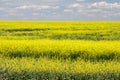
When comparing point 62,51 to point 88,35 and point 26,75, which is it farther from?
point 88,35

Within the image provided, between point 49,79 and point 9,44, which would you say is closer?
point 49,79

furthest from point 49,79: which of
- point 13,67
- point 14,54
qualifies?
point 14,54

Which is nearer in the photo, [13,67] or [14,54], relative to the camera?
[13,67]

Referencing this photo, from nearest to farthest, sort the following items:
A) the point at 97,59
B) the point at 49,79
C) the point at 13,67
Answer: the point at 49,79, the point at 13,67, the point at 97,59

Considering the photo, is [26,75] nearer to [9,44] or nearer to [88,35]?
[9,44]

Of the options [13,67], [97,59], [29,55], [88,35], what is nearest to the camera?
[13,67]

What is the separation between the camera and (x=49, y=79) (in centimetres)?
1099

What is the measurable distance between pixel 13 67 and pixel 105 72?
3.22m

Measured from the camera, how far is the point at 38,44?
16734 millimetres

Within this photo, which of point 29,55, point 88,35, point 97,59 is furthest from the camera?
point 88,35

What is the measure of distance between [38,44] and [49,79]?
5882mm

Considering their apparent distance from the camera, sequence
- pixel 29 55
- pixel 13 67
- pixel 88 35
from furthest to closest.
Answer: pixel 88 35, pixel 29 55, pixel 13 67

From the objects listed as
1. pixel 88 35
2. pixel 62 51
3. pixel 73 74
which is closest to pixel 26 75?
pixel 73 74

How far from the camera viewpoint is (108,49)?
48.5ft
